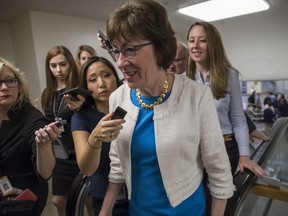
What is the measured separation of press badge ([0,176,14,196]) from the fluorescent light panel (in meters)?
4.69

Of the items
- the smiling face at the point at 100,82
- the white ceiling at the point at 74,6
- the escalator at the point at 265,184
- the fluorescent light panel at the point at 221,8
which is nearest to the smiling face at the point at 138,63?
the smiling face at the point at 100,82

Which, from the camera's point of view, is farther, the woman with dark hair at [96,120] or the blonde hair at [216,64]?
the blonde hair at [216,64]

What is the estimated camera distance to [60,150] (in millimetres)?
1362

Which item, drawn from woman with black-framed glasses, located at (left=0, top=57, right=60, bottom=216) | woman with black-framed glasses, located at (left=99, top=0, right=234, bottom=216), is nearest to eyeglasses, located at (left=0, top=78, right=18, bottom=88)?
woman with black-framed glasses, located at (left=0, top=57, right=60, bottom=216)

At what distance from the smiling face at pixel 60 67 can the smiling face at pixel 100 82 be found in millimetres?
1019

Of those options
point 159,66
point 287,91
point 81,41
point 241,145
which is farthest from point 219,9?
point 159,66

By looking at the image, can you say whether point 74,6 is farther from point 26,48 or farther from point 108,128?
point 108,128

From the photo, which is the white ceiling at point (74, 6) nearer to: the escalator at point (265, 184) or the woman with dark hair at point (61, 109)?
the woman with dark hair at point (61, 109)

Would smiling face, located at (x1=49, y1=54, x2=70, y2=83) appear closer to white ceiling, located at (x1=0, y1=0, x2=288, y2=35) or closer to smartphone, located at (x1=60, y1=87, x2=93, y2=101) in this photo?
smartphone, located at (x1=60, y1=87, x2=93, y2=101)

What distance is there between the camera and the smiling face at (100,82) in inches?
49.5

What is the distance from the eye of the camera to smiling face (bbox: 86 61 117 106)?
1257mm

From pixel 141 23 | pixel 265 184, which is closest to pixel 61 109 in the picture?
pixel 141 23

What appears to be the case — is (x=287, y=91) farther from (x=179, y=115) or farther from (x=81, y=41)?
(x=179, y=115)

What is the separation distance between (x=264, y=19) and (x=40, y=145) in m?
7.80
